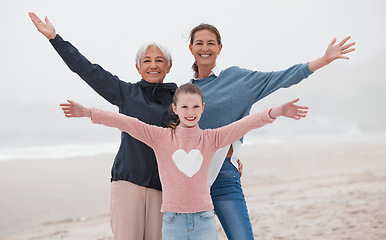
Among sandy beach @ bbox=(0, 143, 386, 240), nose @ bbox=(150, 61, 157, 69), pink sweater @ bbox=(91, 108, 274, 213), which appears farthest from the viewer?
sandy beach @ bbox=(0, 143, 386, 240)

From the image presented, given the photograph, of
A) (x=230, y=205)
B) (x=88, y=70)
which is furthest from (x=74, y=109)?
(x=230, y=205)

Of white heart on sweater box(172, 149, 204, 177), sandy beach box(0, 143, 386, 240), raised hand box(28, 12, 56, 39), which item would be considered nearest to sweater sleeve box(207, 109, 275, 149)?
white heart on sweater box(172, 149, 204, 177)

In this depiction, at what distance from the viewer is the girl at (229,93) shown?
2.55 metres

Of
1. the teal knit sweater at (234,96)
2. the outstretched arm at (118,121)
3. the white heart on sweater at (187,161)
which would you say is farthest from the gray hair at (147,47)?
the white heart on sweater at (187,161)

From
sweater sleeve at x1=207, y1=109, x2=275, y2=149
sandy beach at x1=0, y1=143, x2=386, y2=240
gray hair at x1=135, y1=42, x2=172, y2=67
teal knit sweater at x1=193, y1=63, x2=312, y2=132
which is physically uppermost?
gray hair at x1=135, y1=42, x2=172, y2=67

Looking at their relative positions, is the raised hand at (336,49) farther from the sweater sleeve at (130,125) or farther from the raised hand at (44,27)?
the raised hand at (44,27)

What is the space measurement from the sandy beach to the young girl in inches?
137

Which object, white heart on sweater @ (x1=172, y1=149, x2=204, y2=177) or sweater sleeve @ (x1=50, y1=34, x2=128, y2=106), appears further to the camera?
sweater sleeve @ (x1=50, y1=34, x2=128, y2=106)

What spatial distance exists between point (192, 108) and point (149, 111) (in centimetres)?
36

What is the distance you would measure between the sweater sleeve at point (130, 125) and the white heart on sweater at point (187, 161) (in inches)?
6.5

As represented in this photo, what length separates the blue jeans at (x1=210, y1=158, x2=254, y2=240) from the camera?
101 inches

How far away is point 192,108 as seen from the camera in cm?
235

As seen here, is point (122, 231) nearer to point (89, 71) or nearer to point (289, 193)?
point (89, 71)

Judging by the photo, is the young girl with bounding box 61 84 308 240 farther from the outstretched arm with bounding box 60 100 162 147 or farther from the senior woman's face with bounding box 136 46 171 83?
the senior woman's face with bounding box 136 46 171 83
